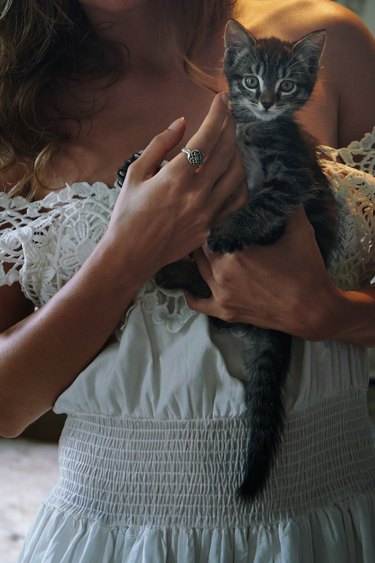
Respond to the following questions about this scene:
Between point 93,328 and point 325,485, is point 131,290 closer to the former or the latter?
point 93,328

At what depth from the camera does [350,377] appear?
0.75 metres

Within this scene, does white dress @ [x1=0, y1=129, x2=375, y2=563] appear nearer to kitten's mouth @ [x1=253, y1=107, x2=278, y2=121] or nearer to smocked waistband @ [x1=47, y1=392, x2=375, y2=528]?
smocked waistband @ [x1=47, y1=392, x2=375, y2=528]

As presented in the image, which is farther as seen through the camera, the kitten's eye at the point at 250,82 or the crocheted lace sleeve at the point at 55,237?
the crocheted lace sleeve at the point at 55,237

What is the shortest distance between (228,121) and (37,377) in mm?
292

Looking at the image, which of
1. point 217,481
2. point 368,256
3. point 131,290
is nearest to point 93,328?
point 131,290

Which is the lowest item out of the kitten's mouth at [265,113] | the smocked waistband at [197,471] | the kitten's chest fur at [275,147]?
the smocked waistband at [197,471]

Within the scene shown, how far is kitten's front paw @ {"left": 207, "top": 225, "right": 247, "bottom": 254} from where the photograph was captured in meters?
0.65

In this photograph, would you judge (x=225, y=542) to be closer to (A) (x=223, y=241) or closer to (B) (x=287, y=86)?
(A) (x=223, y=241)

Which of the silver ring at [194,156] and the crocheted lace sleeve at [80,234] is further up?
the silver ring at [194,156]

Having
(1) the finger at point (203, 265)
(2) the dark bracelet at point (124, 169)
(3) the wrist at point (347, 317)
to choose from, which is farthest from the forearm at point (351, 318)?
(2) the dark bracelet at point (124, 169)

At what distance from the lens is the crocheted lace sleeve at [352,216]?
2.47 ft

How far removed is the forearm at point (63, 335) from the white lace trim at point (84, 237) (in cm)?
4

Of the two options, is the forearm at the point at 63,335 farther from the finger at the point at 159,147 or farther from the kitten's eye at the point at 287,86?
the kitten's eye at the point at 287,86

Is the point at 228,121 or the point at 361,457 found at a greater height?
the point at 228,121
